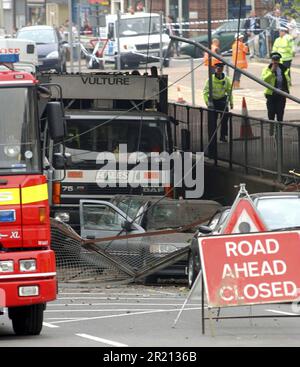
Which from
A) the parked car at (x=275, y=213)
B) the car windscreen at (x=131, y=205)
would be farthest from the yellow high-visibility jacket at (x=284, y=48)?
the parked car at (x=275, y=213)

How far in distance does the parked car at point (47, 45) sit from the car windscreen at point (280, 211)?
1259 inches

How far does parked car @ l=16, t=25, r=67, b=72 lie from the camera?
5097 centimetres

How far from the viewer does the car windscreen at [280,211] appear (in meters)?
18.3

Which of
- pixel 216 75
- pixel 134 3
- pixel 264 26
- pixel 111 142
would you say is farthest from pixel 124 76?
pixel 134 3

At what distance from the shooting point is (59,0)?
2250 inches

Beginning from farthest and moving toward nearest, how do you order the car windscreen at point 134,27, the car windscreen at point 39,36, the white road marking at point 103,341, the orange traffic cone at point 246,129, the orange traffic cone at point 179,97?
the car windscreen at point 134,27
the car windscreen at point 39,36
the orange traffic cone at point 179,97
the orange traffic cone at point 246,129
the white road marking at point 103,341

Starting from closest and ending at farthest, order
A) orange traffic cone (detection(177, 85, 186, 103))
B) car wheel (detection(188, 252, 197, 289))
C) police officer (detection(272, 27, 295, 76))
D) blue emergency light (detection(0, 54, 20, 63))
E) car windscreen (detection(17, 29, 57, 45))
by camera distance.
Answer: blue emergency light (detection(0, 54, 20, 63)), car wheel (detection(188, 252, 197, 289)), orange traffic cone (detection(177, 85, 186, 103)), police officer (detection(272, 27, 295, 76)), car windscreen (detection(17, 29, 57, 45))

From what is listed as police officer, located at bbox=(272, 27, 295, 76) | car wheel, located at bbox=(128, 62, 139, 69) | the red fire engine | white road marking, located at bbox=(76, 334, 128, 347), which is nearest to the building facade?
car wheel, located at bbox=(128, 62, 139, 69)

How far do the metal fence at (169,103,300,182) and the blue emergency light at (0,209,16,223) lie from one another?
12892 mm

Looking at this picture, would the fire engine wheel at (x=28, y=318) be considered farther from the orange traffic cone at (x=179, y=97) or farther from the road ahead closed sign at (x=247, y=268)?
the orange traffic cone at (x=179, y=97)

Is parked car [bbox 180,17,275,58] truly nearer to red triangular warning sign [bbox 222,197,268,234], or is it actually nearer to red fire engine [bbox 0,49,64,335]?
red triangular warning sign [bbox 222,197,268,234]

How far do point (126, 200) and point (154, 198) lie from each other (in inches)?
21.2

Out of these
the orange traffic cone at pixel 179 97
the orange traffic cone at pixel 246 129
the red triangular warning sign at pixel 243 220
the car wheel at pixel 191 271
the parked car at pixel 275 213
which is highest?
the red triangular warning sign at pixel 243 220
